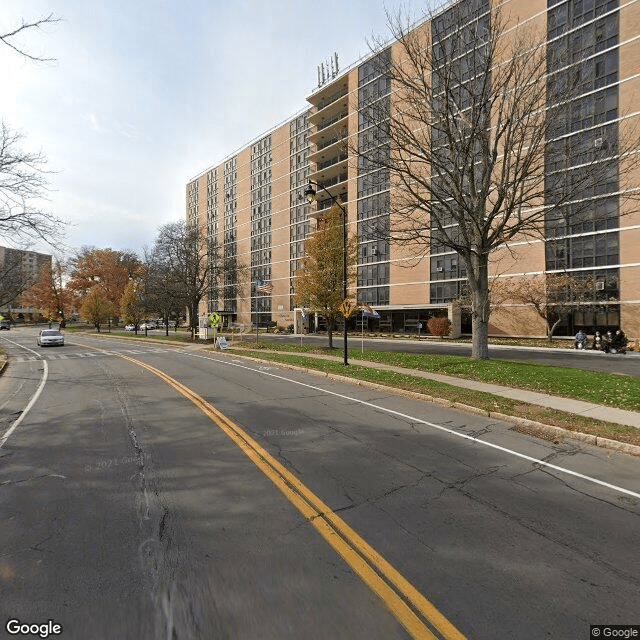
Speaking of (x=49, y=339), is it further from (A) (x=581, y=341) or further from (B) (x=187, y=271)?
(A) (x=581, y=341)

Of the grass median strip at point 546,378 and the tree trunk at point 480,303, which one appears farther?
the tree trunk at point 480,303

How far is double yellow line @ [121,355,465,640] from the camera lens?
2420 mm

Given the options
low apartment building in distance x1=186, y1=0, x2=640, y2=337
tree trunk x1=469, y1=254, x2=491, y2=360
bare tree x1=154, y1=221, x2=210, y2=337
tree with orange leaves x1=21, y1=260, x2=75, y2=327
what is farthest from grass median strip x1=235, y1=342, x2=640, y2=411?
tree with orange leaves x1=21, y1=260, x2=75, y2=327

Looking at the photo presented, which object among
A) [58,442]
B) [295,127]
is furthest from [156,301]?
[58,442]

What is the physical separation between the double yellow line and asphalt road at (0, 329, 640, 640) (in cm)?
1

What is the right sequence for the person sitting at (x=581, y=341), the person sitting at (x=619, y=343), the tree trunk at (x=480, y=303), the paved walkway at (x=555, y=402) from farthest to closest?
the person sitting at (x=581, y=341)
the person sitting at (x=619, y=343)
the tree trunk at (x=480, y=303)
the paved walkway at (x=555, y=402)

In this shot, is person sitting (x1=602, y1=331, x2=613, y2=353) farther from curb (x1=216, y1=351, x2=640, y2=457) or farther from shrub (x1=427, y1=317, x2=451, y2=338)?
curb (x1=216, y1=351, x2=640, y2=457)

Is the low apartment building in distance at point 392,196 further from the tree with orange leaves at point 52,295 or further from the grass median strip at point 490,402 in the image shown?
the tree with orange leaves at point 52,295

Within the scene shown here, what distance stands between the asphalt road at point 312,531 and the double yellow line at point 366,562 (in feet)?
0.05

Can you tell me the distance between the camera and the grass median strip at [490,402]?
668cm

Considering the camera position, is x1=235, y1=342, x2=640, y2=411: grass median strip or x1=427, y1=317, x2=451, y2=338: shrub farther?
x1=427, y1=317, x2=451, y2=338: shrub

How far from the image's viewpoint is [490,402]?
8.93 metres

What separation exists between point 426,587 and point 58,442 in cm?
645

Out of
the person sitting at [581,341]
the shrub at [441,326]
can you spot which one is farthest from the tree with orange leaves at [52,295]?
the person sitting at [581,341]
